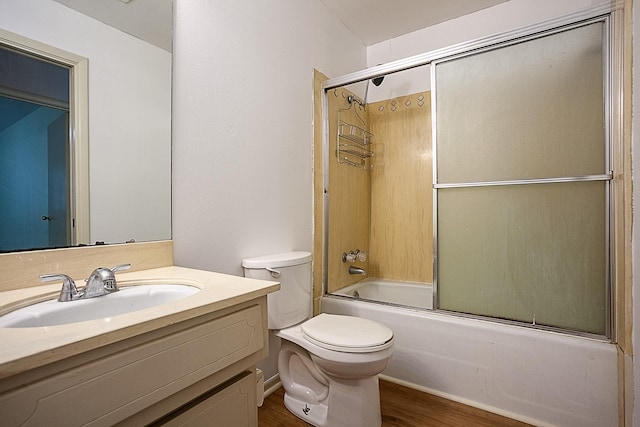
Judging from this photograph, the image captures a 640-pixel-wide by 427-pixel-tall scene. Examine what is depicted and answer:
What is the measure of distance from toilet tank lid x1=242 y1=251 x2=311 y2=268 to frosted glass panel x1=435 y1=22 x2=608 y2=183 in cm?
90

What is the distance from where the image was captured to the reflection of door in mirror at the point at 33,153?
90 cm

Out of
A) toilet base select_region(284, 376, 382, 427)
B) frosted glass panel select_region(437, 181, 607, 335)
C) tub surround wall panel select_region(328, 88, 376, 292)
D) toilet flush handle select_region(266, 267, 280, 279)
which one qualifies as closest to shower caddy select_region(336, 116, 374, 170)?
tub surround wall panel select_region(328, 88, 376, 292)

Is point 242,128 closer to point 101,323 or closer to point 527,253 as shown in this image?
point 101,323

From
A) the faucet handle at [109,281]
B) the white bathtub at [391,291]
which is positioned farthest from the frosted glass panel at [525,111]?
the faucet handle at [109,281]

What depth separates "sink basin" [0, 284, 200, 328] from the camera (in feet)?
2.46

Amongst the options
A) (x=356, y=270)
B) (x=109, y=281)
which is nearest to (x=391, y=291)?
(x=356, y=270)

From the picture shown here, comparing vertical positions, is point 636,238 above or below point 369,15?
below

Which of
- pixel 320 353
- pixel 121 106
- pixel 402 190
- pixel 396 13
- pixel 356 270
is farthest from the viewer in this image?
pixel 402 190

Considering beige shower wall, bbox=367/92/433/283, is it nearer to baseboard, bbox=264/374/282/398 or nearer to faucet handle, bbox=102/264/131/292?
baseboard, bbox=264/374/282/398

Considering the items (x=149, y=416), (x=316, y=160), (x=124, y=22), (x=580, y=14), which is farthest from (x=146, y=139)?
(x=580, y=14)

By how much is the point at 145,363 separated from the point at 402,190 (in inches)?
89.6

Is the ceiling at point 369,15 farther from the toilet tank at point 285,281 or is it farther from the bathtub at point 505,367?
the bathtub at point 505,367

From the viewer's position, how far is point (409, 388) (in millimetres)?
1774

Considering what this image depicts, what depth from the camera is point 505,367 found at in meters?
1.52
